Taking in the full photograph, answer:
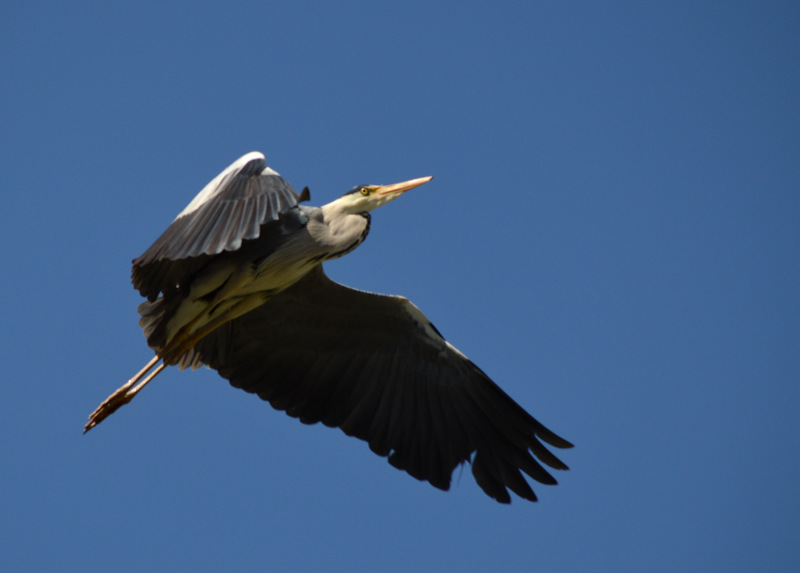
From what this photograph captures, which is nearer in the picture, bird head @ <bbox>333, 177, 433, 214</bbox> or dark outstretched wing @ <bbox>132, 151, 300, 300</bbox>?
dark outstretched wing @ <bbox>132, 151, 300, 300</bbox>

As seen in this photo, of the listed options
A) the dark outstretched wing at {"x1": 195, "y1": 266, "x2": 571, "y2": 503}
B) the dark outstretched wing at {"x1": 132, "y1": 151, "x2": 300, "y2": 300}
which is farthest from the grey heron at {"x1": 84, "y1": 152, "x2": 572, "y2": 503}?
the dark outstretched wing at {"x1": 132, "y1": 151, "x2": 300, "y2": 300}

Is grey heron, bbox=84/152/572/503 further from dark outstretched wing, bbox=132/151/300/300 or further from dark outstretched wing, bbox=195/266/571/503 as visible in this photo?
dark outstretched wing, bbox=132/151/300/300

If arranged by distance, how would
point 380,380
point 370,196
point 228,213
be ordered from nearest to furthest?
point 228,213 → point 370,196 → point 380,380

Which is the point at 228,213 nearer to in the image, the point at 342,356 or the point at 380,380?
the point at 342,356

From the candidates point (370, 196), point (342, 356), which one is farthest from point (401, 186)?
point (342, 356)

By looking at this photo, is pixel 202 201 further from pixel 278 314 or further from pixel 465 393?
pixel 465 393

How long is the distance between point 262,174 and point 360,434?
2777 millimetres

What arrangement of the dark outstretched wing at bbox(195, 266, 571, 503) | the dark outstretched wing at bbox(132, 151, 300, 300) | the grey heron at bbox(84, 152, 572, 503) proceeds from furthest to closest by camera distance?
the dark outstretched wing at bbox(195, 266, 571, 503)
the grey heron at bbox(84, 152, 572, 503)
the dark outstretched wing at bbox(132, 151, 300, 300)

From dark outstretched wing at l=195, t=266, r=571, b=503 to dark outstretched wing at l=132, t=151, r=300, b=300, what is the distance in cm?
168

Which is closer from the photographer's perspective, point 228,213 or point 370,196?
point 228,213

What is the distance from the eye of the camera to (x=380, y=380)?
844 centimetres

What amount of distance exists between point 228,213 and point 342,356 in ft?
8.88

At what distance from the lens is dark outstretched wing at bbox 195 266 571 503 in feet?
26.6

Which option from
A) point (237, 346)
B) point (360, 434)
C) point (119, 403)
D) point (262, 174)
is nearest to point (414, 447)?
point (360, 434)
